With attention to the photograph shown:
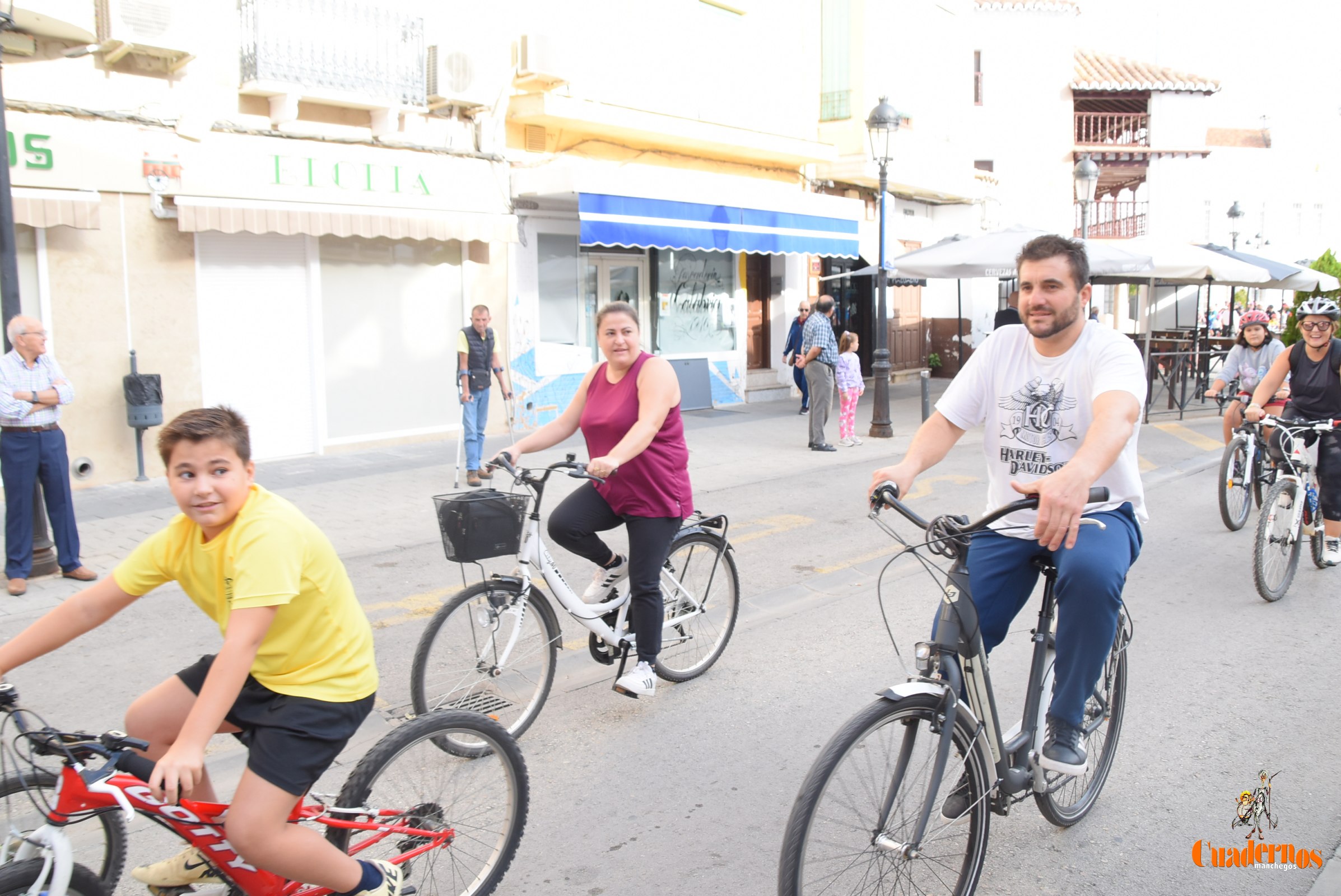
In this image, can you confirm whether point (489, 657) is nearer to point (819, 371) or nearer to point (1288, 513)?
point (1288, 513)

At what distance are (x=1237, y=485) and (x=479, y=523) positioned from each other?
21.5 feet

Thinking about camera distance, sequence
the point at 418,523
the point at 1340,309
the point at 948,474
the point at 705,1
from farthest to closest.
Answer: the point at 705,1, the point at 948,474, the point at 418,523, the point at 1340,309

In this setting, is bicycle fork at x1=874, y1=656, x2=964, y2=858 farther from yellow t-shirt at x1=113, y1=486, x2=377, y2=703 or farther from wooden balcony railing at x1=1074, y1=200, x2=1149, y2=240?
wooden balcony railing at x1=1074, y1=200, x2=1149, y2=240

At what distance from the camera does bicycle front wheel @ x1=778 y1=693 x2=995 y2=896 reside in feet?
8.57

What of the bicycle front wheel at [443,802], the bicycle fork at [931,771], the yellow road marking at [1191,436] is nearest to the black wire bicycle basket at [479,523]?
the bicycle front wheel at [443,802]

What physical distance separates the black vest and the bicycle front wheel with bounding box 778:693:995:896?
27.7ft

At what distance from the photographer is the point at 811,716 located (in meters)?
4.62

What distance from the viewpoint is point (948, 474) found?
11.0 meters

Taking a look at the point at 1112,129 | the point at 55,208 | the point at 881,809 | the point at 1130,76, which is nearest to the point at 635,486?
the point at 881,809

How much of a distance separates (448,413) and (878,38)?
1180 centimetres

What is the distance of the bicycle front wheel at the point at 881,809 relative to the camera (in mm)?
2611

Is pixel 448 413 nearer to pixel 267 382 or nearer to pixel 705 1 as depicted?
pixel 267 382

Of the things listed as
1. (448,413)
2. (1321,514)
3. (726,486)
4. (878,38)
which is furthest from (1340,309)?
(878,38)

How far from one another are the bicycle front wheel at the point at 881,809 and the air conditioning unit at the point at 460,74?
38.9ft
